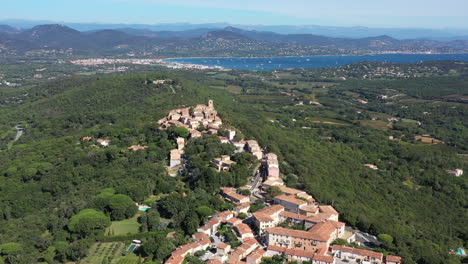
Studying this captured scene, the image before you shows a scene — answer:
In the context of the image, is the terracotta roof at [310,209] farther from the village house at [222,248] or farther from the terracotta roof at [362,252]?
the village house at [222,248]

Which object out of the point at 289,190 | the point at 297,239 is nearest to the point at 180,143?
the point at 289,190

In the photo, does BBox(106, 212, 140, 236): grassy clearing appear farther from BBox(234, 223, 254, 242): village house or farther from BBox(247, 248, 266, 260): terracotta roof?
BBox(247, 248, 266, 260): terracotta roof

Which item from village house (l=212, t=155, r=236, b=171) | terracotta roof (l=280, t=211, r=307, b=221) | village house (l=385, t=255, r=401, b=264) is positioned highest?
village house (l=212, t=155, r=236, b=171)

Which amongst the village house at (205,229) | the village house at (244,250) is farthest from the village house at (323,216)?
the village house at (205,229)

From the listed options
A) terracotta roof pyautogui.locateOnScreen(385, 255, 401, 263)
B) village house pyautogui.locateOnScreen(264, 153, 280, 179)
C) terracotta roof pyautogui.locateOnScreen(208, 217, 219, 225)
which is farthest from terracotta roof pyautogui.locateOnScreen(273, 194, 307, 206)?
terracotta roof pyautogui.locateOnScreen(385, 255, 401, 263)

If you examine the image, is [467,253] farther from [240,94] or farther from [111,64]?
[111,64]

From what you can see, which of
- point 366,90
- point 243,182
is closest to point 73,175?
point 243,182
